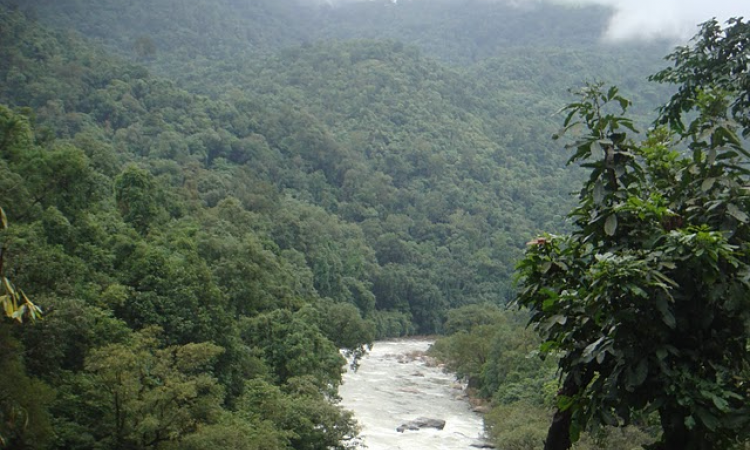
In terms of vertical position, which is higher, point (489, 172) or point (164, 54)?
point (164, 54)

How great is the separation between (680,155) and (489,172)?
9983 centimetres

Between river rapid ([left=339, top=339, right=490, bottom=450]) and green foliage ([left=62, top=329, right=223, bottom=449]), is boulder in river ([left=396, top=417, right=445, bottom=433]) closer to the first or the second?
river rapid ([left=339, top=339, right=490, bottom=450])

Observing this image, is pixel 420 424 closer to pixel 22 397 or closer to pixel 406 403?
pixel 406 403

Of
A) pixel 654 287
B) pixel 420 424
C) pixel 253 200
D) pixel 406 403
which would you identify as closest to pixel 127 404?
pixel 654 287

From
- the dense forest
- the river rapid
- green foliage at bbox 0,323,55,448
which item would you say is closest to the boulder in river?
the river rapid

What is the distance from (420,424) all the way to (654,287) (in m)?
30.3

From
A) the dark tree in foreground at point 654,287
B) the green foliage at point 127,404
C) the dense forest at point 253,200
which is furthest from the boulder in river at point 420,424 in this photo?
the dark tree in foreground at point 654,287

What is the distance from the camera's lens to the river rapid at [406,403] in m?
30.4

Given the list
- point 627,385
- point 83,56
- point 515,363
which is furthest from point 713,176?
point 83,56

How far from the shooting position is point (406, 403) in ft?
123

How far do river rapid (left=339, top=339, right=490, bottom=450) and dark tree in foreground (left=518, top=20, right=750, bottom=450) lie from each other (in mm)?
24943

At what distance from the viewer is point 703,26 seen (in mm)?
7809

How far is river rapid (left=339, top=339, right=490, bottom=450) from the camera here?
99.8 feet

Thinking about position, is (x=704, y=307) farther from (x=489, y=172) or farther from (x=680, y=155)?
(x=489, y=172)
